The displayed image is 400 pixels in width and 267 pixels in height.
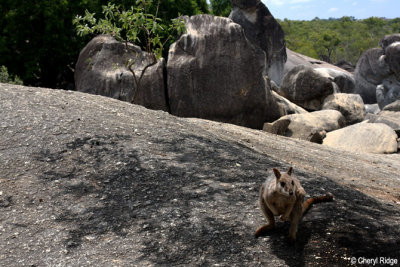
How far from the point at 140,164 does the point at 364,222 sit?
3.19 metres

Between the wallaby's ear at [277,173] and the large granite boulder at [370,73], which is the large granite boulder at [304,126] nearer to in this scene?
the wallaby's ear at [277,173]

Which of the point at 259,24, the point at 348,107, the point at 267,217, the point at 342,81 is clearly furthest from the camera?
the point at 342,81

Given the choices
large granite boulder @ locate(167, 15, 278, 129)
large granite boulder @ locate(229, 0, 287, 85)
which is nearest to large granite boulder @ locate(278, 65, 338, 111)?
large granite boulder @ locate(229, 0, 287, 85)

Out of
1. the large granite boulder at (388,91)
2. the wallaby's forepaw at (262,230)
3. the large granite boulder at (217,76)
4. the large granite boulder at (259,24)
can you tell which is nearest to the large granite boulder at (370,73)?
the large granite boulder at (388,91)

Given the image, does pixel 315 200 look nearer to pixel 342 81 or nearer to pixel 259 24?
pixel 259 24

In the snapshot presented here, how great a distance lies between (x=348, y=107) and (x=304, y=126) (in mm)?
5766

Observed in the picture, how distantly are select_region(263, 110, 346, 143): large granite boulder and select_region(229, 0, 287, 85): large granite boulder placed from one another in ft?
39.2

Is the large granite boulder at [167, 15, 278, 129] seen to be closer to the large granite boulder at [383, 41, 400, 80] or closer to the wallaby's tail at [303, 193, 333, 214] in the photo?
the wallaby's tail at [303, 193, 333, 214]

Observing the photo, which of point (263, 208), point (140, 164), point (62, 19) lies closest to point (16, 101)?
point (140, 164)

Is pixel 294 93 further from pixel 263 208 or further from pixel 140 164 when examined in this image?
pixel 263 208

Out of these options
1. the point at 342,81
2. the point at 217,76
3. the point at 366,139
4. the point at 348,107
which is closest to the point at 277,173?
the point at 217,76

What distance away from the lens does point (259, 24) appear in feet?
90.2

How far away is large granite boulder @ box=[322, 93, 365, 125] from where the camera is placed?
19.2 meters

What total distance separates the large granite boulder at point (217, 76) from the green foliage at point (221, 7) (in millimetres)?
16287
